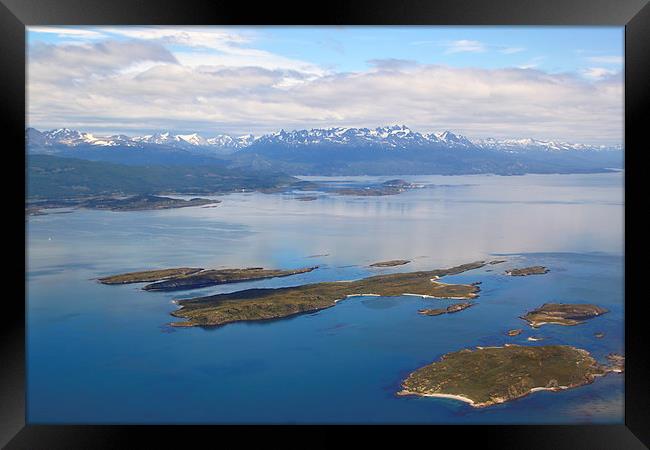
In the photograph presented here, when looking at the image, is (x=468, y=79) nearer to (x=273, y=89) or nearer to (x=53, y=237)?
(x=273, y=89)

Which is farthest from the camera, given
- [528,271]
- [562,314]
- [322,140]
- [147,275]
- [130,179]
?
[130,179]

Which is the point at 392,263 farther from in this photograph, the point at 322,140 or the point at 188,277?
the point at 188,277

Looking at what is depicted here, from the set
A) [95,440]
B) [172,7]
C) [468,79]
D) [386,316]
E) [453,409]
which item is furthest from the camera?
[386,316]

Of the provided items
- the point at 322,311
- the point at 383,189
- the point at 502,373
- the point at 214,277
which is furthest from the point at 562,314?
the point at 214,277

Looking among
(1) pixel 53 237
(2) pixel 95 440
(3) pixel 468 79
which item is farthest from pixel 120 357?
(3) pixel 468 79

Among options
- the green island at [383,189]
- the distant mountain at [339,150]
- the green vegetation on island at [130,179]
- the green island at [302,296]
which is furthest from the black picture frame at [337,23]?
the green island at [383,189]

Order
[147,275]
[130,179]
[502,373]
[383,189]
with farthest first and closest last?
[383,189], [130,179], [147,275], [502,373]

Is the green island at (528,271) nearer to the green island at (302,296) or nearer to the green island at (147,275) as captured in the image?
the green island at (302,296)
